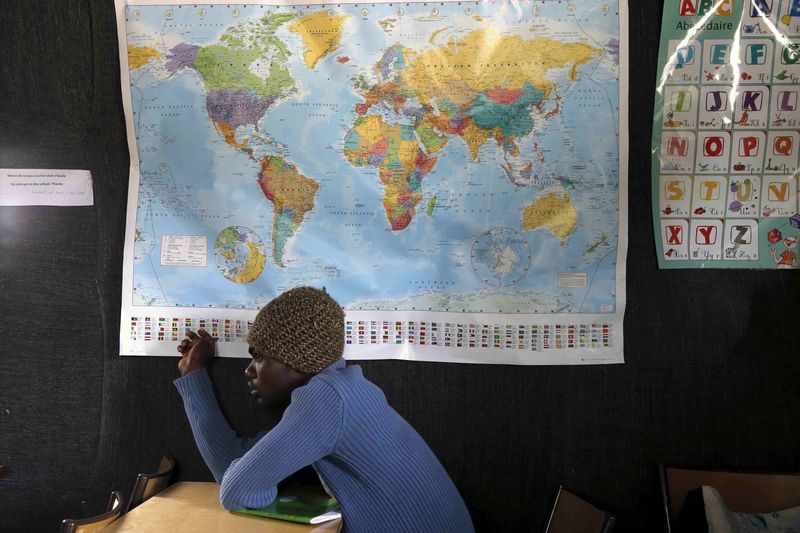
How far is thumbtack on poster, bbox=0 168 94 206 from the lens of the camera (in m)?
2.22

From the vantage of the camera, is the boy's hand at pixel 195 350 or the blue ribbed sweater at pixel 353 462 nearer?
the blue ribbed sweater at pixel 353 462

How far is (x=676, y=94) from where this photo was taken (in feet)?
6.66

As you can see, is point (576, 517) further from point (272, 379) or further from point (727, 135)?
point (727, 135)

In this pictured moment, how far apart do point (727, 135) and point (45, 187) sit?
2.25m

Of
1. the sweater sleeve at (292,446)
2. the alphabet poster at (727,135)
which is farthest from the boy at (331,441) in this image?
the alphabet poster at (727,135)

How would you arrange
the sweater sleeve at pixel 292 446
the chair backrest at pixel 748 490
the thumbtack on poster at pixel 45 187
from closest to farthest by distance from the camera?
the sweater sleeve at pixel 292 446 < the chair backrest at pixel 748 490 < the thumbtack on poster at pixel 45 187

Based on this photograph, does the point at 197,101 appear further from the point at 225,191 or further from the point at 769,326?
the point at 769,326

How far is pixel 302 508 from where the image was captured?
5.51 feet

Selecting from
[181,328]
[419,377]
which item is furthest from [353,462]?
[181,328]

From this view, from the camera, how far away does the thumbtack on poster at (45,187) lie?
222cm

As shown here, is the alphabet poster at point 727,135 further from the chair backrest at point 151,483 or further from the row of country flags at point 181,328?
the chair backrest at point 151,483

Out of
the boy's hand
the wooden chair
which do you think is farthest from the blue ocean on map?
the wooden chair

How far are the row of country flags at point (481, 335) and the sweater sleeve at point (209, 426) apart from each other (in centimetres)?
47

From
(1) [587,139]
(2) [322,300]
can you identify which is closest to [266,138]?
(2) [322,300]
